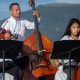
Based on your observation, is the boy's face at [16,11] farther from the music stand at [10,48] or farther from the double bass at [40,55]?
the music stand at [10,48]

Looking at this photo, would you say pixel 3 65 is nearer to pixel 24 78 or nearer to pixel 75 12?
pixel 24 78

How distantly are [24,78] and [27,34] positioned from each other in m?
1.52

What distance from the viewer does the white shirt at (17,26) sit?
9883mm

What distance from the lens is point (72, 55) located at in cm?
851

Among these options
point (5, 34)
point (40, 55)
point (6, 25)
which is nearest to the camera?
point (5, 34)

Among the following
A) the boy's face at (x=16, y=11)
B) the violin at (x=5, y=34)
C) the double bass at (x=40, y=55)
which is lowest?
the double bass at (x=40, y=55)

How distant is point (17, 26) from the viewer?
32.7 feet

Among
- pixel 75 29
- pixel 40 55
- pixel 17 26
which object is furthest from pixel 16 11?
pixel 75 29

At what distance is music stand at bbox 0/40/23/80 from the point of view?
8424 mm

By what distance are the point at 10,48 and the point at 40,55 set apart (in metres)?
0.92

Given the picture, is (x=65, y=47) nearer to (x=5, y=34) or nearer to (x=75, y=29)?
(x=75, y=29)

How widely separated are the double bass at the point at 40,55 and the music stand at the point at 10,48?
73 centimetres

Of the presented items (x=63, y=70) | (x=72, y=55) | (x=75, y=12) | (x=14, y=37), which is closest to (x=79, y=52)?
(x=72, y=55)

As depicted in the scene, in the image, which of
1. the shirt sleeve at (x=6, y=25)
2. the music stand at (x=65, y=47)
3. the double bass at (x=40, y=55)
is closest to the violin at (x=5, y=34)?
the double bass at (x=40, y=55)
